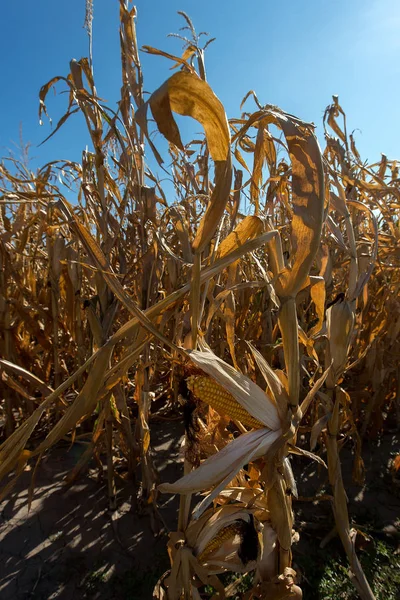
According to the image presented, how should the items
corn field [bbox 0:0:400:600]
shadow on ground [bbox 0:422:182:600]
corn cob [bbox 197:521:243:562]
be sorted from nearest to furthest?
corn field [bbox 0:0:400:600] → corn cob [bbox 197:521:243:562] → shadow on ground [bbox 0:422:182:600]

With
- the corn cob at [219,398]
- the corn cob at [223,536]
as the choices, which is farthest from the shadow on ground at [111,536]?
the corn cob at [219,398]

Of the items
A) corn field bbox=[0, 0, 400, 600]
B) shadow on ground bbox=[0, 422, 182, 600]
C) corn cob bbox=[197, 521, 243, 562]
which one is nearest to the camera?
corn field bbox=[0, 0, 400, 600]

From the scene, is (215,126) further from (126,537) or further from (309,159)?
(126,537)

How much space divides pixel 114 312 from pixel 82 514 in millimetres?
1020

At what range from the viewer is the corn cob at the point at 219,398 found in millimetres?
718

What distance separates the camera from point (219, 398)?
0.73 m

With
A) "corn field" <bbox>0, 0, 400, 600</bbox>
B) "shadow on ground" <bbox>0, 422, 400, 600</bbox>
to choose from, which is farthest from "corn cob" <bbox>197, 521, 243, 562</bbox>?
"shadow on ground" <bbox>0, 422, 400, 600</bbox>

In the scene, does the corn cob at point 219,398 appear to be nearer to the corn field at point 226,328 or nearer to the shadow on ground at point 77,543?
the corn field at point 226,328

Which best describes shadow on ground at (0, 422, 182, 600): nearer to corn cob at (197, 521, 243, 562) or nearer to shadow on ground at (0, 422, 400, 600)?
shadow on ground at (0, 422, 400, 600)

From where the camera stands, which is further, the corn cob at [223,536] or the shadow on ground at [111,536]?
the shadow on ground at [111,536]

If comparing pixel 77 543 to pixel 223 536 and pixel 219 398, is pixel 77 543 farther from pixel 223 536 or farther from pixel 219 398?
pixel 219 398

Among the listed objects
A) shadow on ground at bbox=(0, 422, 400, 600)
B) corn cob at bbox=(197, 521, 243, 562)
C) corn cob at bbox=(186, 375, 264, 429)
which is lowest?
shadow on ground at bbox=(0, 422, 400, 600)

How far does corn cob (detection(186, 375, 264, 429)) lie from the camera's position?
72cm

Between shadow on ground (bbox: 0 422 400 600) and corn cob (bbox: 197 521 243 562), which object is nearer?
corn cob (bbox: 197 521 243 562)
